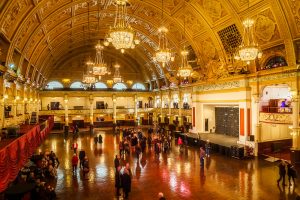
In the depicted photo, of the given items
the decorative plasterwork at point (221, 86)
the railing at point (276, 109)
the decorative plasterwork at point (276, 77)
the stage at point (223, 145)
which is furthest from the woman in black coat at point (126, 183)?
the decorative plasterwork at point (221, 86)

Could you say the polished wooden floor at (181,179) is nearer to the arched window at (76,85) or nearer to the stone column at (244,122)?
the stone column at (244,122)

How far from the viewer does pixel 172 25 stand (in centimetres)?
1975

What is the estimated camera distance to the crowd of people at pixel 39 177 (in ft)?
24.9

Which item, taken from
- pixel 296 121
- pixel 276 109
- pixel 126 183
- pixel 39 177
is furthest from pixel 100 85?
pixel 126 183

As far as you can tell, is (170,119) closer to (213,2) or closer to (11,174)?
(213,2)

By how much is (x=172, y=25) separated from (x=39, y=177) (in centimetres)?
1487

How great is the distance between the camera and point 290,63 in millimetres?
13133

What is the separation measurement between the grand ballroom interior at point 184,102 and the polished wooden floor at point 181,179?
0.05 meters

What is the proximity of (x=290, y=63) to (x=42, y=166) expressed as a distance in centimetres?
1350

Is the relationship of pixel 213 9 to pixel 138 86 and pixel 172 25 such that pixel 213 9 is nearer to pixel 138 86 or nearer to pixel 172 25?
pixel 172 25

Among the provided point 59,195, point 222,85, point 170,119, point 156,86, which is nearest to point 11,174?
point 59,195

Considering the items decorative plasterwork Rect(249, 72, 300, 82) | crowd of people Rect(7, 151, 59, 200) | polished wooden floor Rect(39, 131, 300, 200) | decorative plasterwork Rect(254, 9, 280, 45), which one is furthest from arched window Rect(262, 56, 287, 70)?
crowd of people Rect(7, 151, 59, 200)

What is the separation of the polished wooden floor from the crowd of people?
53 centimetres

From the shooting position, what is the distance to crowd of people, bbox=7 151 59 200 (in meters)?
7.58
